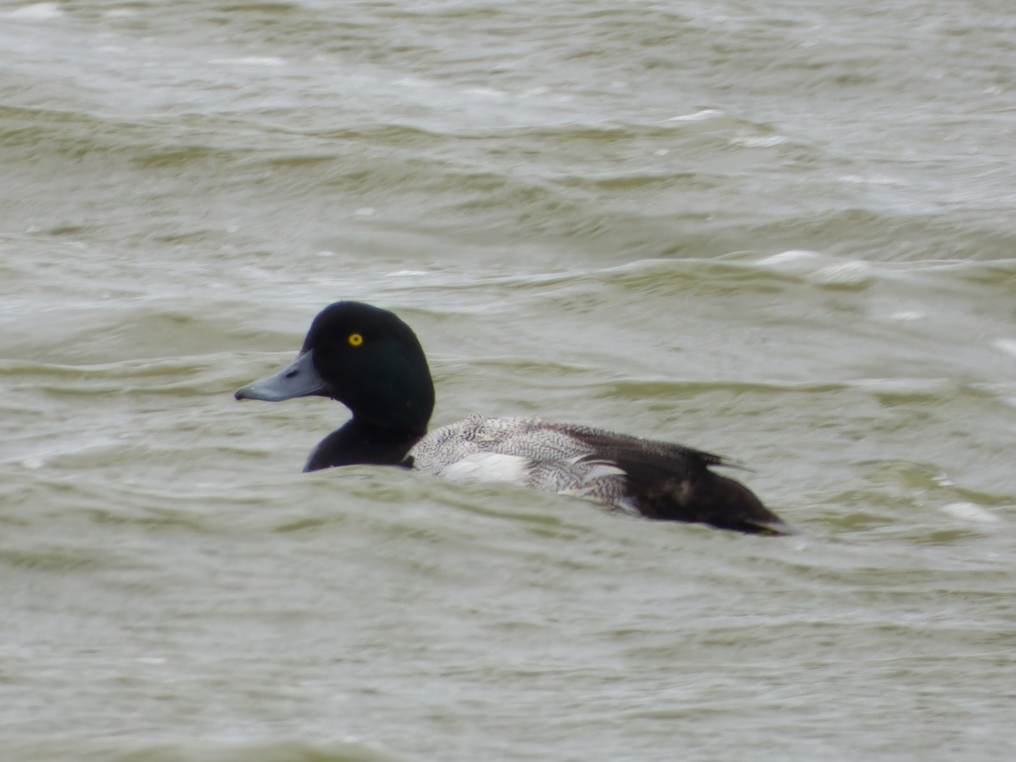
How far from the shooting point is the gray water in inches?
143

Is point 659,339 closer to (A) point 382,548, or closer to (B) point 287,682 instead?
(A) point 382,548

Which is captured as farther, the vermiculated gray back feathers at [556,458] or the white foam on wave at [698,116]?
the white foam on wave at [698,116]

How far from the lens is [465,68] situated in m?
12.4

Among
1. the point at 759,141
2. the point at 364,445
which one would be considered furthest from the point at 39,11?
the point at 364,445

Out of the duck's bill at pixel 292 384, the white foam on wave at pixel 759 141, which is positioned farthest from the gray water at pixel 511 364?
the duck's bill at pixel 292 384

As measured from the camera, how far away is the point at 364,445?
5656 mm

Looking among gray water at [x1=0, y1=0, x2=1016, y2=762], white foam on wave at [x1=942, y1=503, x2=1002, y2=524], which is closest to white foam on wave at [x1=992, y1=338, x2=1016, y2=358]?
gray water at [x1=0, y1=0, x2=1016, y2=762]

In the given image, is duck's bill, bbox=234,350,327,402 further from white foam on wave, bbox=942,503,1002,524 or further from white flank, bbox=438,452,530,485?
white foam on wave, bbox=942,503,1002,524

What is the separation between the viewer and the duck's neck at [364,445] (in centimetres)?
558

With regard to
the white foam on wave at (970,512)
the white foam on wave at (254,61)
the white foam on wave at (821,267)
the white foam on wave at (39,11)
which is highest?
the white foam on wave at (39,11)

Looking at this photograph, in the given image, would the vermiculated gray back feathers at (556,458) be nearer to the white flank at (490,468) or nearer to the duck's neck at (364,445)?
the white flank at (490,468)

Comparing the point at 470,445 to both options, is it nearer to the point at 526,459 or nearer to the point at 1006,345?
the point at 526,459

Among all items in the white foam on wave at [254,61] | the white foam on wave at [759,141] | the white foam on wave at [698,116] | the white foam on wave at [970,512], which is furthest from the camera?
the white foam on wave at [254,61]

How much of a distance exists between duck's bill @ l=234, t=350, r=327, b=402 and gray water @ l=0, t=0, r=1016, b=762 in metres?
0.28
